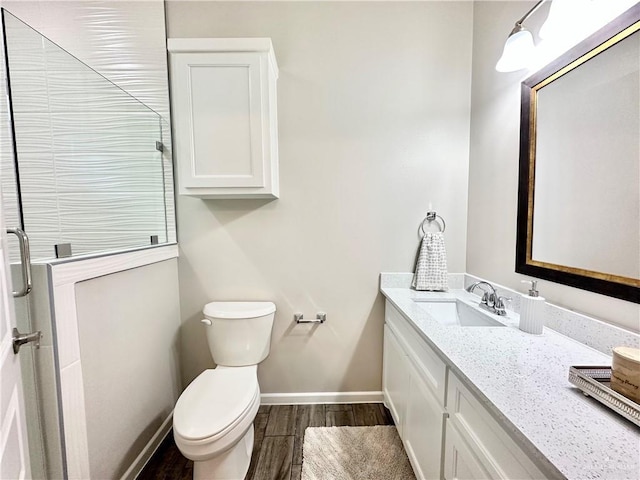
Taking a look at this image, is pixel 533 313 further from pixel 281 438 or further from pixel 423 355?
pixel 281 438

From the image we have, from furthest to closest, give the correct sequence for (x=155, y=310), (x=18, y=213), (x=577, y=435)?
(x=155, y=310) < (x=18, y=213) < (x=577, y=435)

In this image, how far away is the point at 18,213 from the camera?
973mm

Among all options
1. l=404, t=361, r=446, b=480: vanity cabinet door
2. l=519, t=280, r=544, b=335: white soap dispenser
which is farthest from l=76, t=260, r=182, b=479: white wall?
l=519, t=280, r=544, b=335: white soap dispenser

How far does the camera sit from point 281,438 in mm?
1563

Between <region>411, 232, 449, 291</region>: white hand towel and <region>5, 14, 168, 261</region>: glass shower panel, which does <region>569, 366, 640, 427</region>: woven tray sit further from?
<region>5, 14, 168, 261</region>: glass shower panel

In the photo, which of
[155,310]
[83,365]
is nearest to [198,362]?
[155,310]

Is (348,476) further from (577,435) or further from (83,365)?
(83,365)

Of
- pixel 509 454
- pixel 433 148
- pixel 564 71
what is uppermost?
pixel 564 71

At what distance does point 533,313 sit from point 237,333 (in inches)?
58.2

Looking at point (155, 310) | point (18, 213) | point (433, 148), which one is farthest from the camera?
point (433, 148)

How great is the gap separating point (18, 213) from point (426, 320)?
1.68 m

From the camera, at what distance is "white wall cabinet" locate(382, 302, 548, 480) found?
27.2 inches

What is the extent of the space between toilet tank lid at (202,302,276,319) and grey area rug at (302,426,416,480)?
2.53 ft

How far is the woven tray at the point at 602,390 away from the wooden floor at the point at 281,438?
1.27 m
